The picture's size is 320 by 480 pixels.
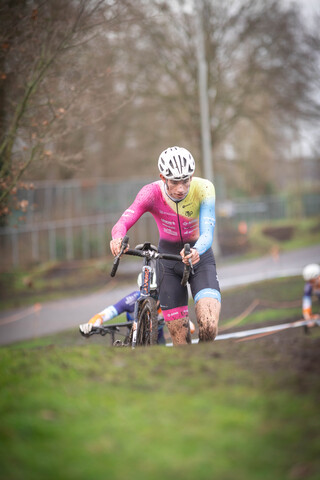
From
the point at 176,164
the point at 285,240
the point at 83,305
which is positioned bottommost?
the point at 83,305

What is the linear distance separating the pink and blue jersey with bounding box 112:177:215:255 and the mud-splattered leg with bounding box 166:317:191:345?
88 cm

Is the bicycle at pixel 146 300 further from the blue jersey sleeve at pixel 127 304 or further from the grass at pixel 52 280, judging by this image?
the grass at pixel 52 280

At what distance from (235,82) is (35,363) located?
23004 millimetres

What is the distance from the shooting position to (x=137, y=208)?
6746mm

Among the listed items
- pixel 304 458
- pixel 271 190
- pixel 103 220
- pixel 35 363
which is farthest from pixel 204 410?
pixel 271 190

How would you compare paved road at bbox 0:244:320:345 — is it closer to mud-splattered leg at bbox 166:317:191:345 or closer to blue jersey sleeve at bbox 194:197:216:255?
mud-splattered leg at bbox 166:317:191:345

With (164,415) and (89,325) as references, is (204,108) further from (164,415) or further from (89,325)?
(164,415)

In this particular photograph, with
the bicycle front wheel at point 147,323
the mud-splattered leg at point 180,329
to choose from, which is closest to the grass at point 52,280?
the mud-splattered leg at point 180,329

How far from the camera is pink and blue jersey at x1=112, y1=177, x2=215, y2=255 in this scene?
6648 mm

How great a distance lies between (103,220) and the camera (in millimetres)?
25922

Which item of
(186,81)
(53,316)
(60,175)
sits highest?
(186,81)

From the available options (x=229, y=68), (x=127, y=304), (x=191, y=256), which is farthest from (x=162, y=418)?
(x=229, y=68)

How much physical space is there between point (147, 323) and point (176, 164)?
1724 millimetres

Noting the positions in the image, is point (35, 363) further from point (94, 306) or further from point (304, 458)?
point (94, 306)
